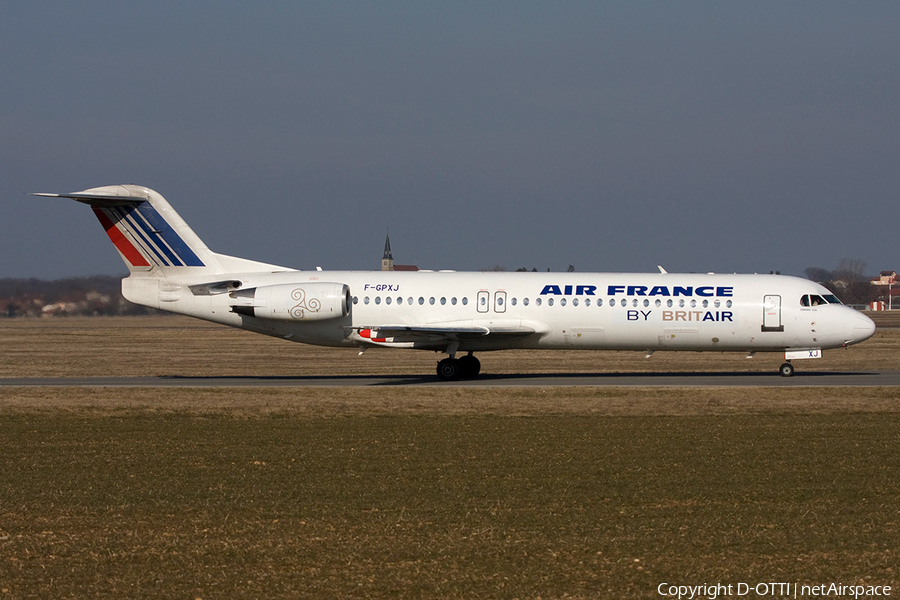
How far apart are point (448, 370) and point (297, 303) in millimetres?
5417

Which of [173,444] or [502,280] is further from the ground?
[502,280]

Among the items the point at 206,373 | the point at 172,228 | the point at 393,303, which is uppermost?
the point at 172,228

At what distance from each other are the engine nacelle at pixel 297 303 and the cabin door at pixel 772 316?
13.6m

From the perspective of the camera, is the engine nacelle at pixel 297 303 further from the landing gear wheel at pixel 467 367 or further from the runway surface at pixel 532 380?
the landing gear wheel at pixel 467 367

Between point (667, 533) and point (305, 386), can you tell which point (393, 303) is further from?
point (667, 533)

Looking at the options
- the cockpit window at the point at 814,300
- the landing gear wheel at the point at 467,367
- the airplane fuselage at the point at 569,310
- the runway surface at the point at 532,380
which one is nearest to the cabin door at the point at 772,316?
the airplane fuselage at the point at 569,310

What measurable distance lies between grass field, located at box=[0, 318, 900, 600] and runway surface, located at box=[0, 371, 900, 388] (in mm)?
4924

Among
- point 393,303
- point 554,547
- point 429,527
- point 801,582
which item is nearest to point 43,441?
point 429,527

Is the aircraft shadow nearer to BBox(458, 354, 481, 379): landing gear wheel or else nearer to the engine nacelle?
BBox(458, 354, 481, 379): landing gear wheel

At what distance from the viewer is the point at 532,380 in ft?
99.3

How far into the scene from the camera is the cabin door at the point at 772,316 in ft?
99.0

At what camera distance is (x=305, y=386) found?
28125 mm

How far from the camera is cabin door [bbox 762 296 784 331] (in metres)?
30.2

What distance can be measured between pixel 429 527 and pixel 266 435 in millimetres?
8045
